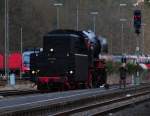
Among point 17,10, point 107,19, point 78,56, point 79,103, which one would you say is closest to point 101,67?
point 78,56

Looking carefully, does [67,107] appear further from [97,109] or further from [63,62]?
[63,62]

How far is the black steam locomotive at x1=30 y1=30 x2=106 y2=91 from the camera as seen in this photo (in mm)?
42375

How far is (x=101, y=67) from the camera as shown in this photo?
49750 millimetres

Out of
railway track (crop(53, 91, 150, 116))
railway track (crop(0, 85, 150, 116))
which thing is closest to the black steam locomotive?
railway track (crop(0, 85, 150, 116))

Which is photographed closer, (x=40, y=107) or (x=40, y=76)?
(x=40, y=107)

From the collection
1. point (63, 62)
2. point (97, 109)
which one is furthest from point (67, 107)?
point (63, 62)

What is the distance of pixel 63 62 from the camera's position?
42562 millimetres

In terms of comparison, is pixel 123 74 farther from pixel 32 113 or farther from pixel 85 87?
pixel 32 113

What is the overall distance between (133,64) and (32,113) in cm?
5101

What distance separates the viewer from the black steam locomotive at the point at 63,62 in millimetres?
42375

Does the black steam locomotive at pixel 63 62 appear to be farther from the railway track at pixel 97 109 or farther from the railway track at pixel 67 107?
the railway track at pixel 97 109

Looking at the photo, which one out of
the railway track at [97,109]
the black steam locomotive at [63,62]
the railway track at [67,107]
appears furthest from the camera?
the black steam locomotive at [63,62]

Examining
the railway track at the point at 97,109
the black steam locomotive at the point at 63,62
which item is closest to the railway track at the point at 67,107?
the railway track at the point at 97,109

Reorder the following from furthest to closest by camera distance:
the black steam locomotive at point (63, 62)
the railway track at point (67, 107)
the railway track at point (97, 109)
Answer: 1. the black steam locomotive at point (63, 62)
2. the railway track at point (97, 109)
3. the railway track at point (67, 107)
